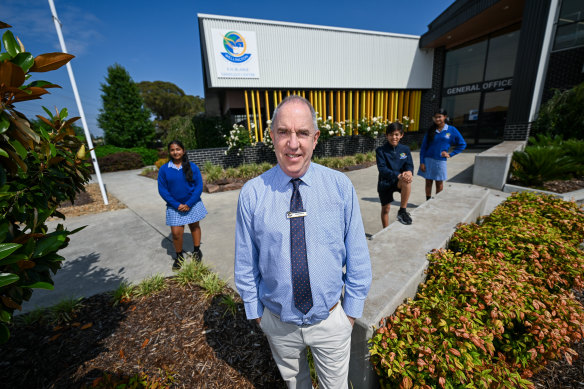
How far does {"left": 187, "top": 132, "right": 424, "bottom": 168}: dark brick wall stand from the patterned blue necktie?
1051 centimetres

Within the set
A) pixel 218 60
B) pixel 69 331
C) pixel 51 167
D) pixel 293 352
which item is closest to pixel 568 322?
pixel 293 352

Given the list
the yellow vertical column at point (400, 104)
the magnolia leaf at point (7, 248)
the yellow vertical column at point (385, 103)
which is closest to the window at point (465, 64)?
the yellow vertical column at point (400, 104)

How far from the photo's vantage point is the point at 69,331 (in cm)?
247

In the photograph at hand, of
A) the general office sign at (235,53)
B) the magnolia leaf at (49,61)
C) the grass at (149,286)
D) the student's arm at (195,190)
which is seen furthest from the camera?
the general office sign at (235,53)

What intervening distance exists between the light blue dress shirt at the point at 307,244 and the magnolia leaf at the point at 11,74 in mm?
1094

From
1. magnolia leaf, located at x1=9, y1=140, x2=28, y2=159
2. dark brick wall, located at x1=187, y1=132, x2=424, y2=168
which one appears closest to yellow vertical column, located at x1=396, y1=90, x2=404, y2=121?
dark brick wall, located at x1=187, y1=132, x2=424, y2=168

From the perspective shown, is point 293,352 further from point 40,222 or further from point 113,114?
point 113,114

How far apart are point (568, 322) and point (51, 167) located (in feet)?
13.0

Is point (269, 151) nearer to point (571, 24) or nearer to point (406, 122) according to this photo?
point (406, 122)

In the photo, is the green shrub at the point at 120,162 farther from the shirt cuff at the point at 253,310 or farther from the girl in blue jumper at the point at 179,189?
the shirt cuff at the point at 253,310

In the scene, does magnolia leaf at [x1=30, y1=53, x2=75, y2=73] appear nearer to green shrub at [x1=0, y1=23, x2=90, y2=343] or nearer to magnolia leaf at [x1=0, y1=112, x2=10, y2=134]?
green shrub at [x1=0, y1=23, x2=90, y2=343]

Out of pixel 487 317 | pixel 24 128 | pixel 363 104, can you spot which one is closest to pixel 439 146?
pixel 487 317

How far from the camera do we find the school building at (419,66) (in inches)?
352

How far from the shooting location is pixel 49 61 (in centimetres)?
116
